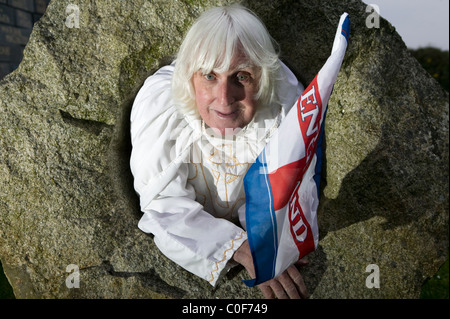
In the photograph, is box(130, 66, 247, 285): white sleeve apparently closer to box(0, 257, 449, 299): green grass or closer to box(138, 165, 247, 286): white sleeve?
box(138, 165, 247, 286): white sleeve

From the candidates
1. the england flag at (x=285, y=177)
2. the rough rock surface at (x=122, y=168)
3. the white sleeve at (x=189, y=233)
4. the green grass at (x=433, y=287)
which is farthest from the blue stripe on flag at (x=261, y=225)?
the green grass at (x=433, y=287)

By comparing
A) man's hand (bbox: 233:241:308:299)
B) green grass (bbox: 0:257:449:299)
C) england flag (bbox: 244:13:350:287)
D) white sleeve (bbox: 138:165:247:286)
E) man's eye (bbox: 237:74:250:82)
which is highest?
man's eye (bbox: 237:74:250:82)

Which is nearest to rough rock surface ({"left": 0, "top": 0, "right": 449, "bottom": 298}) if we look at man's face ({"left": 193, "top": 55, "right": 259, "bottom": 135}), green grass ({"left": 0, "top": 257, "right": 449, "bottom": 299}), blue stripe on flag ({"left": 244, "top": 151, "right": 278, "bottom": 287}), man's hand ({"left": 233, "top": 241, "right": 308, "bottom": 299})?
man's hand ({"left": 233, "top": 241, "right": 308, "bottom": 299})

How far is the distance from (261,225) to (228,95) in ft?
1.42

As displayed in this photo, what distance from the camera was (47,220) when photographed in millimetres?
1579

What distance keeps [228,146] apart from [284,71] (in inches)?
13.6

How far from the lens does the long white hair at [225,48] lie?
1.34m

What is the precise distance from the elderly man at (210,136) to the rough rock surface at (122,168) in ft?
0.44

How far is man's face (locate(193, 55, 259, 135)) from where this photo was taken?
1.36 meters

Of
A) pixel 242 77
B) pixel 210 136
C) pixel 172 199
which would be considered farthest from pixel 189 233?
pixel 242 77

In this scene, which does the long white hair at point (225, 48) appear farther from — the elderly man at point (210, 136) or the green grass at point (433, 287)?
the green grass at point (433, 287)

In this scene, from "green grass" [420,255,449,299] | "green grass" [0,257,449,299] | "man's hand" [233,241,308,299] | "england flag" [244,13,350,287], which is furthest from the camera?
"green grass" [420,255,449,299]

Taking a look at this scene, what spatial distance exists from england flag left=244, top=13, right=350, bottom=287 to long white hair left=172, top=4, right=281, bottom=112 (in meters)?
0.17

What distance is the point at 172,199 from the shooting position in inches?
58.6
